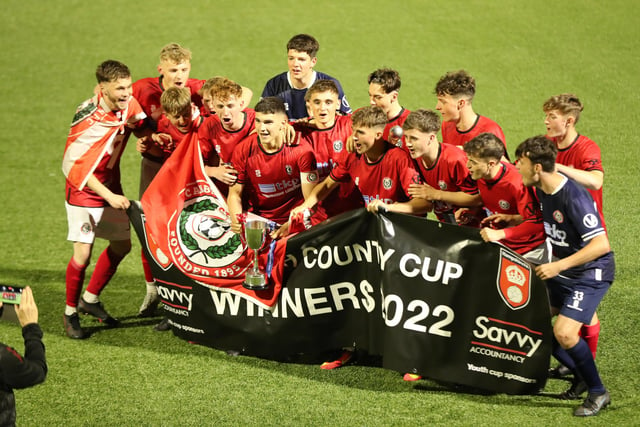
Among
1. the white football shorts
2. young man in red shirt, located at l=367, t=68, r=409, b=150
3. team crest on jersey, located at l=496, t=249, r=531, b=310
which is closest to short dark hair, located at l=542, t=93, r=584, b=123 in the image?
young man in red shirt, located at l=367, t=68, r=409, b=150

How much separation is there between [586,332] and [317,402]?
170 centimetres

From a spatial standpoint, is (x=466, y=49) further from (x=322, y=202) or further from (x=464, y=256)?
(x=464, y=256)

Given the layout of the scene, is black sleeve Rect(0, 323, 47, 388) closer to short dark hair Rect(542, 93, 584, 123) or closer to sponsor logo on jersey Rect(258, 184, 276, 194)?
sponsor logo on jersey Rect(258, 184, 276, 194)

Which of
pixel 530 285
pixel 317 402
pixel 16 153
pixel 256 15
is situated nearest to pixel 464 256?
pixel 530 285

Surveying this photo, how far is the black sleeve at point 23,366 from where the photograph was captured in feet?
11.8

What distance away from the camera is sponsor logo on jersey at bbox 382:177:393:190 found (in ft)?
17.5

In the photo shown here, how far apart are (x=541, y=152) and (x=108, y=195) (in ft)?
10.3

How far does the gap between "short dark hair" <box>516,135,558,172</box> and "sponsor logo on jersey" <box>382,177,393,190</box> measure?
104 cm

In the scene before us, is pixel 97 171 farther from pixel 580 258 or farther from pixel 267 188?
pixel 580 258

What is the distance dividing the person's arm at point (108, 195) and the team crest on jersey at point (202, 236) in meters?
0.42

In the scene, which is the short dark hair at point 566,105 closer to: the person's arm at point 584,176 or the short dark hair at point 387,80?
the person's arm at point 584,176

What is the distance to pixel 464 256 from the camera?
480 centimetres

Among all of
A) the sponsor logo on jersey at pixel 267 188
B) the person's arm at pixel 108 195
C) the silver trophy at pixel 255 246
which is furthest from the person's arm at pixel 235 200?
the person's arm at pixel 108 195

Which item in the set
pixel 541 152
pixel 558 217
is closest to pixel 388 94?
pixel 541 152
